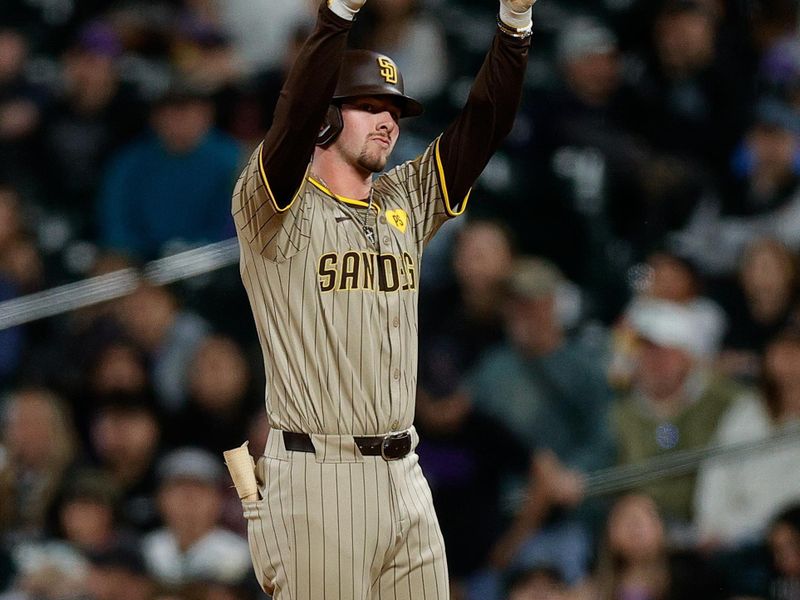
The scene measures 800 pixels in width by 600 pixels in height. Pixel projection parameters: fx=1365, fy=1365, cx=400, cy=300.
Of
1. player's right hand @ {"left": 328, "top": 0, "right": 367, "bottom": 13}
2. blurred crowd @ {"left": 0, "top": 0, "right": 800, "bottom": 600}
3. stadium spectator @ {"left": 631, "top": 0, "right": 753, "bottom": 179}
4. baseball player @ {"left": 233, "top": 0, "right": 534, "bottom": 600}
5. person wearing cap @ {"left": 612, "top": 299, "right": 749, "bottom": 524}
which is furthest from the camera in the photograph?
stadium spectator @ {"left": 631, "top": 0, "right": 753, "bottom": 179}

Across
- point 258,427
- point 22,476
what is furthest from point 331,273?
point 22,476

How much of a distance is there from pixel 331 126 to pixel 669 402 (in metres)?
2.72

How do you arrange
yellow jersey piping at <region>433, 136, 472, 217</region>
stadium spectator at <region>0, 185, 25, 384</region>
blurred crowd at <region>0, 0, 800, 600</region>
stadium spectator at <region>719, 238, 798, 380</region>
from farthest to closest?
1. stadium spectator at <region>719, 238, 798, 380</region>
2. stadium spectator at <region>0, 185, 25, 384</region>
3. blurred crowd at <region>0, 0, 800, 600</region>
4. yellow jersey piping at <region>433, 136, 472, 217</region>

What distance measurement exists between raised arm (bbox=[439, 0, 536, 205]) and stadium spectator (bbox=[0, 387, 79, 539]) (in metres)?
2.48

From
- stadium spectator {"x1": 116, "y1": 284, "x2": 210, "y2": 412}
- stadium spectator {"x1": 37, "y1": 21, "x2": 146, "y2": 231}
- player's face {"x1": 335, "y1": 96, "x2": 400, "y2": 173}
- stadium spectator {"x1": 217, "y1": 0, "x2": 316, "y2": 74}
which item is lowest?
stadium spectator {"x1": 116, "y1": 284, "x2": 210, "y2": 412}

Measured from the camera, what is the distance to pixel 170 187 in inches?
212

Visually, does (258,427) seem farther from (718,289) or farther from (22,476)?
(718,289)

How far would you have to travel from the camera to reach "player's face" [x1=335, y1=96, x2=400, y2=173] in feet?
9.95

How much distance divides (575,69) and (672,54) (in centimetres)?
46

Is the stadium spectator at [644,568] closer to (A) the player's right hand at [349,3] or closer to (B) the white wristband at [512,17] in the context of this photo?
(B) the white wristband at [512,17]

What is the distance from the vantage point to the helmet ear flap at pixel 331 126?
305cm

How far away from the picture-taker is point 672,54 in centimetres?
593

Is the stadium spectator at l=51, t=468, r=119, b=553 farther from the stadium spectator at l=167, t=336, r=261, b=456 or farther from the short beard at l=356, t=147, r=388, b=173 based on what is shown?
the short beard at l=356, t=147, r=388, b=173

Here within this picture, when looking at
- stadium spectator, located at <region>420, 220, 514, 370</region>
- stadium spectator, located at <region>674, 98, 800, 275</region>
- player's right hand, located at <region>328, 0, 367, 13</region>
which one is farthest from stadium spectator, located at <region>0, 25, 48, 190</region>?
player's right hand, located at <region>328, 0, 367, 13</region>
